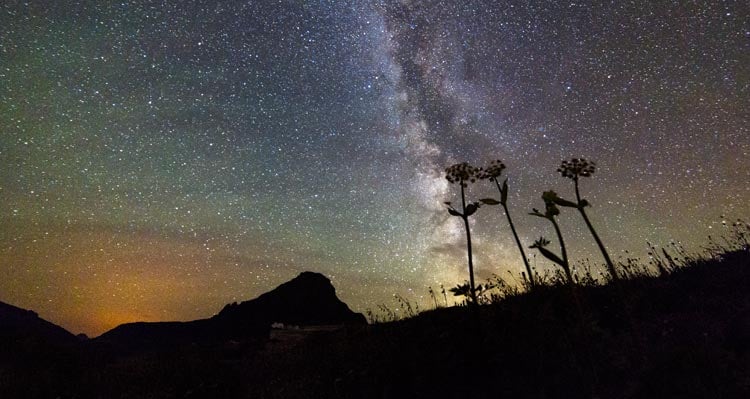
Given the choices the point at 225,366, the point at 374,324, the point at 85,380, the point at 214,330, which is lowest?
the point at 85,380

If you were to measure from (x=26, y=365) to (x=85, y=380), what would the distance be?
330 cm

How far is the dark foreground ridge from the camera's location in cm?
415

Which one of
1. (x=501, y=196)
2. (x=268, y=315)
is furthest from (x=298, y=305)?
(x=501, y=196)

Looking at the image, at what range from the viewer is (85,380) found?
875 centimetres

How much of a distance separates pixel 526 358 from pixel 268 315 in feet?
105

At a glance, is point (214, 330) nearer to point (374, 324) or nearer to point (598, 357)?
point (374, 324)

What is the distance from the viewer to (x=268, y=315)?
34156 mm

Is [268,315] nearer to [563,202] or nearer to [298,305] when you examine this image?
[298,305]

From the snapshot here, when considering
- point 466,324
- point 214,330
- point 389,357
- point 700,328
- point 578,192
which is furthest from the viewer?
point 214,330

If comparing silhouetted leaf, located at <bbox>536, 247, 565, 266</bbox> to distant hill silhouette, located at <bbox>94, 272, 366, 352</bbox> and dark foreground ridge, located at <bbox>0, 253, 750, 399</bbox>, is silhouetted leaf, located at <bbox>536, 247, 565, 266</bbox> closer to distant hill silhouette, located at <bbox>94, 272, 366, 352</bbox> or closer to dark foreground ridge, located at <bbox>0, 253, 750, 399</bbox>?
dark foreground ridge, located at <bbox>0, 253, 750, 399</bbox>

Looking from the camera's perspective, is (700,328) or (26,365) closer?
(700,328)

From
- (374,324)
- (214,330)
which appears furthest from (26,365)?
(214,330)

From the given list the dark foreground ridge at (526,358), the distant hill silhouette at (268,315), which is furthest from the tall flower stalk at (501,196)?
the distant hill silhouette at (268,315)

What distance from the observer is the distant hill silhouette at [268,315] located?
32.3 m
